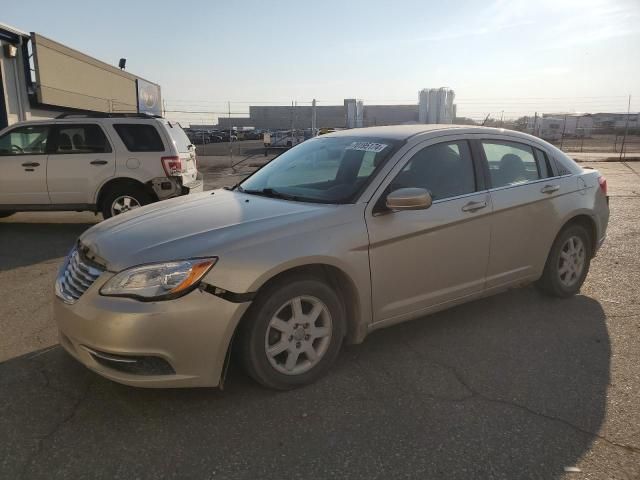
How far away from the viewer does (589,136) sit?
53.2 m

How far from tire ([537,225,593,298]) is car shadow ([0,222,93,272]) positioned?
569cm

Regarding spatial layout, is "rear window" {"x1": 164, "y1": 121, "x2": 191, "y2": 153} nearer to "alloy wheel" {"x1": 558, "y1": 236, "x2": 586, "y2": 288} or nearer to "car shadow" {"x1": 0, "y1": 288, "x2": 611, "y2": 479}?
"car shadow" {"x1": 0, "y1": 288, "x2": 611, "y2": 479}

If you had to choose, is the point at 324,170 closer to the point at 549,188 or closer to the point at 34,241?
the point at 549,188

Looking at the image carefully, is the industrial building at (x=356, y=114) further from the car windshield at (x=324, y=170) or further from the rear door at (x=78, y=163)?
the car windshield at (x=324, y=170)

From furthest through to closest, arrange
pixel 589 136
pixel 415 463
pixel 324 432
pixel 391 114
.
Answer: pixel 391 114 → pixel 589 136 → pixel 324 432 → pixel 415 463

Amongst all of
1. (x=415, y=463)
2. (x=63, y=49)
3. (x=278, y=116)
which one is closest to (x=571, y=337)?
(x=415, y=463)

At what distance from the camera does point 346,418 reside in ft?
9.71

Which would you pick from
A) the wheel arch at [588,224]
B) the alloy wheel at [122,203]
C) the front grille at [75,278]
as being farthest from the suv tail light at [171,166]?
the wheel arch at [588,224]

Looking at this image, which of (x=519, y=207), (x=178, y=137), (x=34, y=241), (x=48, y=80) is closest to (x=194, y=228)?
(x=519, y=207)

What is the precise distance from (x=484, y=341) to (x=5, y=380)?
3.32m

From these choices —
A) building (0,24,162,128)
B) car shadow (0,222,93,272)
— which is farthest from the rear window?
building (0,24,162,128)

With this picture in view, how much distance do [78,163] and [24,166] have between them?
0.86 m

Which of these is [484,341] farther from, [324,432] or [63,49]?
[63,49]

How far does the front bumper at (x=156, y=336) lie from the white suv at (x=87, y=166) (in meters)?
5.56
